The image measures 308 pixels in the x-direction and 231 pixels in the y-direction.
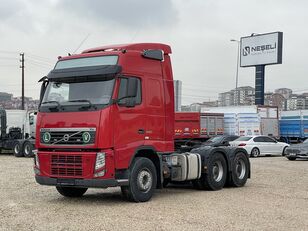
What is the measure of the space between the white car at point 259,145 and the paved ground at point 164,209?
15453 millimetres

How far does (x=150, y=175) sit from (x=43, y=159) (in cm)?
246

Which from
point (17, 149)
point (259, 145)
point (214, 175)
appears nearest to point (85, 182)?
point (214, 175)

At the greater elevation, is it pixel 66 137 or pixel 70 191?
pixel 66 137

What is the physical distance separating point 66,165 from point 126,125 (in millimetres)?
1571

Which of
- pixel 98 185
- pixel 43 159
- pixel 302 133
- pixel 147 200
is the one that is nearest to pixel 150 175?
pixel 147 200

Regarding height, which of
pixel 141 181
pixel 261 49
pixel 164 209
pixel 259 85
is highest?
pixel 261 49

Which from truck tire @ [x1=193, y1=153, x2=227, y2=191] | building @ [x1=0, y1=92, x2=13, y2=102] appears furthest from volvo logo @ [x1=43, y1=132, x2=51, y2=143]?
building @ [x1=0, y1=92, x2=13, y2=102]

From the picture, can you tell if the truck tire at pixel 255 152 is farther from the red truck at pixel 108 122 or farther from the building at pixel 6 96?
the building at pixel 6 96

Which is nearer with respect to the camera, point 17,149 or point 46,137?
point 46,137

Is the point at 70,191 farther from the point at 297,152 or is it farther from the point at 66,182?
the point at 297,152

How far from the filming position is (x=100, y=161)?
34.1ft

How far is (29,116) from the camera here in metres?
30.9

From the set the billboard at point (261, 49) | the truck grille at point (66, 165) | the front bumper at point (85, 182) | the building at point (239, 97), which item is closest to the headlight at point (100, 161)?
the front bumper at point (85, 182)

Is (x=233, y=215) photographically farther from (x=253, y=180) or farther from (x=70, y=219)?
(x=253, y=180)
